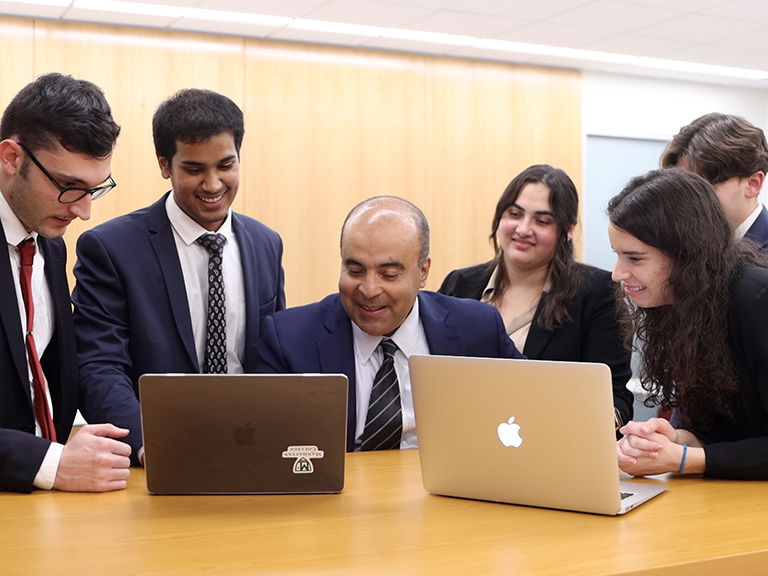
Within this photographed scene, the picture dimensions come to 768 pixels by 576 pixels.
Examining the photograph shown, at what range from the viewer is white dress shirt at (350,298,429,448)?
247cm

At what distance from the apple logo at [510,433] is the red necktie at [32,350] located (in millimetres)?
1229

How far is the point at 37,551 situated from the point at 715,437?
1.68 metres

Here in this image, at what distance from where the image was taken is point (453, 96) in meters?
7.23

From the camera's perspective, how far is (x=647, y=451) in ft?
6.68

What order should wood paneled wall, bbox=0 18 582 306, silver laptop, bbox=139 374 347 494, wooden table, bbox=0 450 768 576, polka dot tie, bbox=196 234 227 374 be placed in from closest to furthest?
wooden table, bbox=0 450 768 576 < silver laptop, bbox=139 374 347 494 < polka dot tie, bbox=196 234 227 374 < wood paneled wall, bbox=0 18 582 306

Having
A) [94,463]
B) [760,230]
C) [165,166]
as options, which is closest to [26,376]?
A: [94,463]

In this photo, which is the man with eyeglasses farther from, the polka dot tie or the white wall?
the white wall

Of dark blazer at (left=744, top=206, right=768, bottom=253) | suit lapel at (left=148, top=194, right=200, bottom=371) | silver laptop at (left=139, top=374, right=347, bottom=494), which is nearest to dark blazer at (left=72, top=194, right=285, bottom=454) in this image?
suit lapel at (left=148, top=194, right=200, bottom=371)

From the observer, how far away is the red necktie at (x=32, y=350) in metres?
2.18

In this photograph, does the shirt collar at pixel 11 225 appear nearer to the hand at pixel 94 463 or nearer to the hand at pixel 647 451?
the hand at pixel 94 463

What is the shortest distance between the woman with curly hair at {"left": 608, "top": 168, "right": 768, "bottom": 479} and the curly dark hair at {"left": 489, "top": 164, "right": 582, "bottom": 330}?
0.79 meters

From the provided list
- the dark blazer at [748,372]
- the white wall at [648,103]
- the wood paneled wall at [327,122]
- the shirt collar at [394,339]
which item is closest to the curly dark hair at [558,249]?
the shirt collar at [394,339]

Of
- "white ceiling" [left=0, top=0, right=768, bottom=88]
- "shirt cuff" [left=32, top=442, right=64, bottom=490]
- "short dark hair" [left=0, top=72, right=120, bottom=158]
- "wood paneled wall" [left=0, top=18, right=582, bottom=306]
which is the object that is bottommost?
"shirt cuff" [left=32, top=442, right=64, bottom=490]

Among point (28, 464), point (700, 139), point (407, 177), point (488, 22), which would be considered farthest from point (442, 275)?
point (28, 464)
